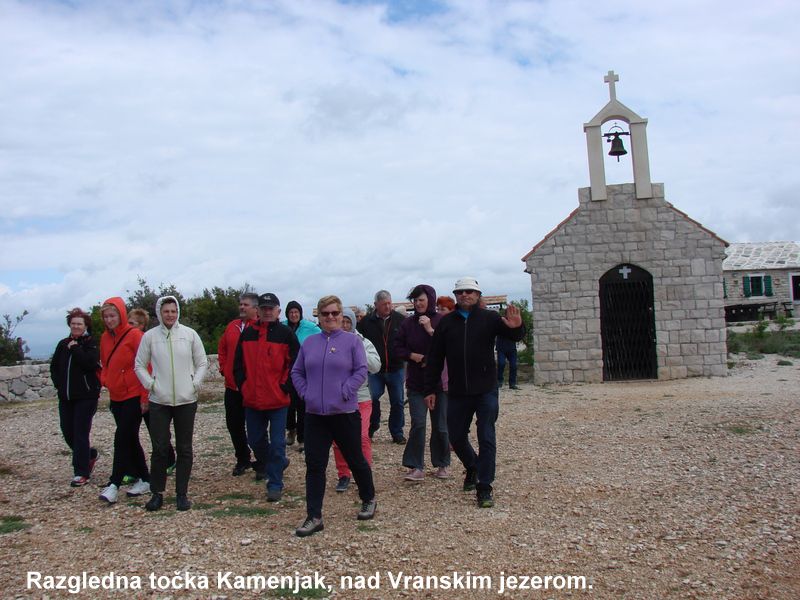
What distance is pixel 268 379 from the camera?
18.8 ft

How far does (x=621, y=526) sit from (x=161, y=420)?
3.63 meters

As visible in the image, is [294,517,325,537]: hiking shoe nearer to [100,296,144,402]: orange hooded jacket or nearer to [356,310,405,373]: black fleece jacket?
[100,296,144,402]: orange hooded jacket

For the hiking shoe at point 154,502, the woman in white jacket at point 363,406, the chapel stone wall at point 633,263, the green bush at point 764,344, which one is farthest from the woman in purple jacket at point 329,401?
the green bush at point 764,344

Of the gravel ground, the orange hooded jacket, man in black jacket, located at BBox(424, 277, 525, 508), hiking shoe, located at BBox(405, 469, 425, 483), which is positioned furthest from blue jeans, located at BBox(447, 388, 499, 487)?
the orange hooded jacket

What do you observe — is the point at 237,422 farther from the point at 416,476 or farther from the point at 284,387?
the point at 416,476

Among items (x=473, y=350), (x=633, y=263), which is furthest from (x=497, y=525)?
(x=633, y=263)

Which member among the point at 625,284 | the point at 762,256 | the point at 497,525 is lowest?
the point at 497,525

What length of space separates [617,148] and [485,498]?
10171 millimetres

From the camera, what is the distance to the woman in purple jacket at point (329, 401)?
481 cm

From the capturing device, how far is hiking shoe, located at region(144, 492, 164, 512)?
5.36m

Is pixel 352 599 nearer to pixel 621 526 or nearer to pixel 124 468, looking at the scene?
pixel 621 526

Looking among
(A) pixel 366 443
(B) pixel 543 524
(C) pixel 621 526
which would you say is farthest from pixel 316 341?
(C) pixel 621 526

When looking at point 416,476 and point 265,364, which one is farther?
point 416,476

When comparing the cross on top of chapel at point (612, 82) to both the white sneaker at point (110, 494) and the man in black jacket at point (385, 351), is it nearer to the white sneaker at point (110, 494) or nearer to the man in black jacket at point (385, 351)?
the man in black jacket at point (385, 351)
